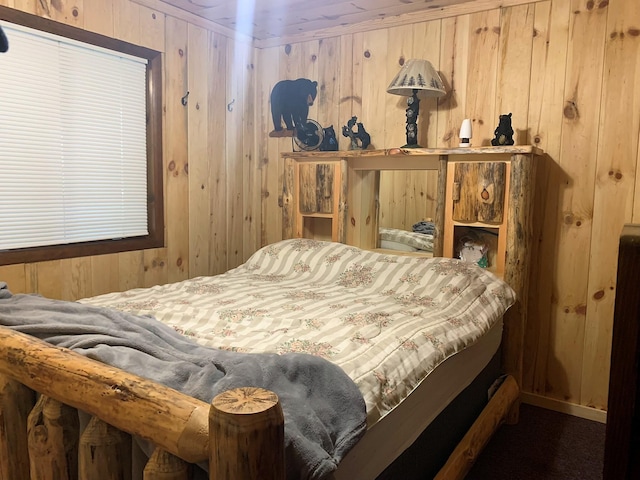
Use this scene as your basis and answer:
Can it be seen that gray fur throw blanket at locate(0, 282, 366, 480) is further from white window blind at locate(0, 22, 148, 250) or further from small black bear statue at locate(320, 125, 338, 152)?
small black bear statue at locate(320, 125, 338, 152)

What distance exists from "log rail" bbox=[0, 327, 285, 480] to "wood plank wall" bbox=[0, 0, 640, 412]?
4.30ft

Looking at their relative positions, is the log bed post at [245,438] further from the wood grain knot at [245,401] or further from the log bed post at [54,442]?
the log bed post at [54,442]

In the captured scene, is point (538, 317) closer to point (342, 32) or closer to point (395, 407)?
point (395, 407)

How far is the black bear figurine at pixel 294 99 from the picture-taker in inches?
130

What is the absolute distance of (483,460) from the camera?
220 centimetres

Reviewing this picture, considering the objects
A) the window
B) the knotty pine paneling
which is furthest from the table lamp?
the window

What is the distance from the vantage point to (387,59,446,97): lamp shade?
265 cm

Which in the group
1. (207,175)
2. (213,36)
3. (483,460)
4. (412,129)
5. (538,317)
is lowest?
(483,460)

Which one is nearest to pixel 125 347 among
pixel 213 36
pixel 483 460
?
pixel 483 460

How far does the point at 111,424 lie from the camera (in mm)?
975

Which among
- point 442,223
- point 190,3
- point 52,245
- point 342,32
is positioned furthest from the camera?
point 342,32

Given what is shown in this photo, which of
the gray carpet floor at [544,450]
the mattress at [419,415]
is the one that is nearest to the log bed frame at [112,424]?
the mattress at [419,415]

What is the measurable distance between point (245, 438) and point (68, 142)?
2218mm

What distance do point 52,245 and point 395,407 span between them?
193 cm
